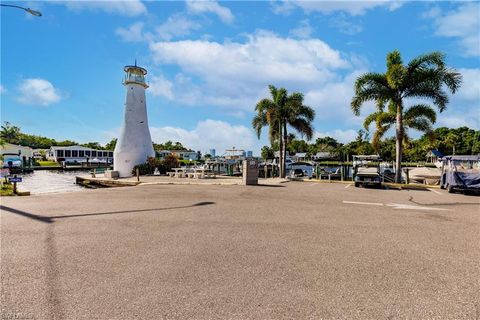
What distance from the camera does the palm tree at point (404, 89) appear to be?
18391 mm

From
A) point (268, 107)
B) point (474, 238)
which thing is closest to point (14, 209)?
point (474, 238)

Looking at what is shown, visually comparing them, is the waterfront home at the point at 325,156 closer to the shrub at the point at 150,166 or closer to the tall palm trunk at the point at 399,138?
the shrub at the point at 150,166

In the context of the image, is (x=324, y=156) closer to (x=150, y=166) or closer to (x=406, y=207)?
(x=150, y=166)

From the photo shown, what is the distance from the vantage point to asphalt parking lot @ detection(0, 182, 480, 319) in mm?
3301

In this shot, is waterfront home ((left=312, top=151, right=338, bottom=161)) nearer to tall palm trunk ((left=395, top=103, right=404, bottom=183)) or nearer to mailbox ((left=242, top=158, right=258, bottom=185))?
tall palm trunk ((left=395, top=103, right=404, bottom=183))

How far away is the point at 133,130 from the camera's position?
33.2 metres

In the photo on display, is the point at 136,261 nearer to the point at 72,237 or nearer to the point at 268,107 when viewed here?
the point at 72,237

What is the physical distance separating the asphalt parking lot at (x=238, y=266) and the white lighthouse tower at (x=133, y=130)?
81.9ft

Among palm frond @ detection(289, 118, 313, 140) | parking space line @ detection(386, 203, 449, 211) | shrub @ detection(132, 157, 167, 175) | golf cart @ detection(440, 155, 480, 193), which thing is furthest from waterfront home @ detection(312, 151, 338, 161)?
parking space line @ detection(386, 203, 449, 211)

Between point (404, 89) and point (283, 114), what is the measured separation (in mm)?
9688

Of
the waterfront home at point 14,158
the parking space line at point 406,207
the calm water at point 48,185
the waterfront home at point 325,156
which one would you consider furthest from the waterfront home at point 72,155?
the parking space line at point 406,207

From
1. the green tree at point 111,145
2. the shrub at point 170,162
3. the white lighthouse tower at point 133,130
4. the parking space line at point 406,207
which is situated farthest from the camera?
the green tree at point 111,145

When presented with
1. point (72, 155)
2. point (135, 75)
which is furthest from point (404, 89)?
point (72, 155)

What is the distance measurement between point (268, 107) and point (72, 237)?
21.6 m
